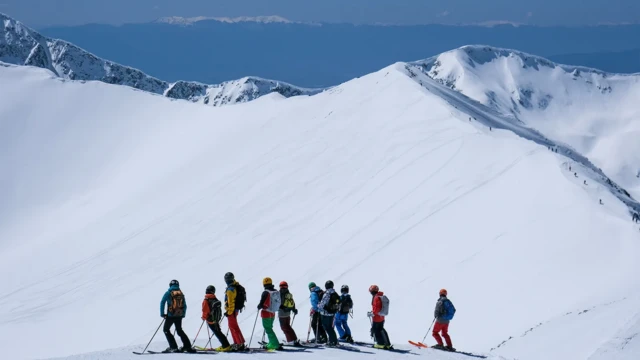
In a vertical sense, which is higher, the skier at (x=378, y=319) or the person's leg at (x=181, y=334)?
the skier at (x=378, y=319)

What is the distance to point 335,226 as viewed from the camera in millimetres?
37656

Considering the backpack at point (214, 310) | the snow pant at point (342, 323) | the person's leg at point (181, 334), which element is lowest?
the person's leg at point (181, 334)

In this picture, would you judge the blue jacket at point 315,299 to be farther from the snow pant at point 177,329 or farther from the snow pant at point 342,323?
the snow pant at point 177,329

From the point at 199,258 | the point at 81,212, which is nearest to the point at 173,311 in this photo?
the point at 199,258

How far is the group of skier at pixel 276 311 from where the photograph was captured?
15891mm

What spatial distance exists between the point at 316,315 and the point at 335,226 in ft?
65.2

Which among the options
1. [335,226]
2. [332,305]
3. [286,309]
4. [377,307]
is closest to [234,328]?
[286,309]

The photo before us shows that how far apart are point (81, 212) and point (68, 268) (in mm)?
16040

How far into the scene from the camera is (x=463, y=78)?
19200 centimetres

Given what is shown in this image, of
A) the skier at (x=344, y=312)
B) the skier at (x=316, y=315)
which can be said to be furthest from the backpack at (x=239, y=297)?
the skier at (x=344, y=312)

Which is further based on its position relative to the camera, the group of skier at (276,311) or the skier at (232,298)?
the skier at (232,298)

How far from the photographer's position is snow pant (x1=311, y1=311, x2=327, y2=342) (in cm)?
1777

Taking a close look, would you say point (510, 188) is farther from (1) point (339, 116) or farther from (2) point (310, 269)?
(1) point (339, 116)

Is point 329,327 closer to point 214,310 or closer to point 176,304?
point 214,310
